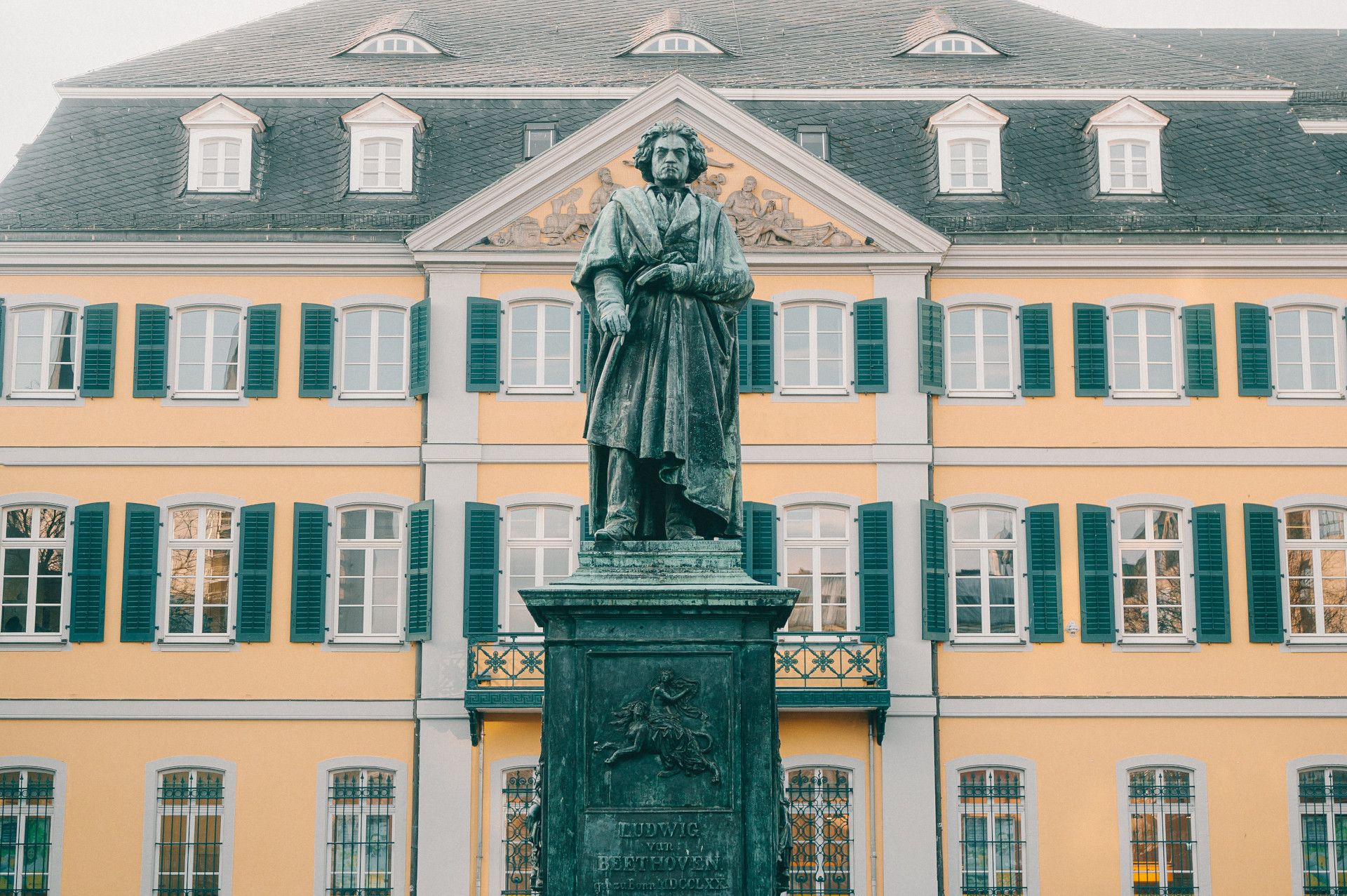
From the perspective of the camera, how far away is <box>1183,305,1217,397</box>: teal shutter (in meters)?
24.1

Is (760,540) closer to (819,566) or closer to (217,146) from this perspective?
(819,566)

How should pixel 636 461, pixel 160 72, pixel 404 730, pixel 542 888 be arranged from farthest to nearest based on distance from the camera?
1. pixel 160 72
2. pixel 404 730
3. pixel 636 461
4. pixel 542 888

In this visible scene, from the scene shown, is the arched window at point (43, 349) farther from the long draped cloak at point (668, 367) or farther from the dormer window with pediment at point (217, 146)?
the long draped cloak at point (668, 367)

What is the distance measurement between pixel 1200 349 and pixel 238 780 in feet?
46.0

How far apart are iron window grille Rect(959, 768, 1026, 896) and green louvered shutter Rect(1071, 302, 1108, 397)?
5.25 meters

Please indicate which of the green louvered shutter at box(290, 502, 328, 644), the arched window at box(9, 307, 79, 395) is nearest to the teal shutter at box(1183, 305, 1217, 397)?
the green louvered shutter at box(290, 502, 328, 644)

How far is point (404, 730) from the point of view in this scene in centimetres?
2333

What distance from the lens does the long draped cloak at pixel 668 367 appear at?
8016 mm

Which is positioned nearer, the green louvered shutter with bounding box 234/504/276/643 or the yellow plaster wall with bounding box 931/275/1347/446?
the green louvered shutter with bounding box 234/504/276/643

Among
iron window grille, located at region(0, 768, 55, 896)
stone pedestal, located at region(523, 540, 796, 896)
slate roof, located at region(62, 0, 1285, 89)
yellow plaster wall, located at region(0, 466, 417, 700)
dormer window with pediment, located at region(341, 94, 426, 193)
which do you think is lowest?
iron window grille, located at region(0, 768, 55, 896)

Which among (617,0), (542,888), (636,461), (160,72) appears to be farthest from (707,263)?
(617,0)

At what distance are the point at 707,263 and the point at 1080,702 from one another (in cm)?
1668

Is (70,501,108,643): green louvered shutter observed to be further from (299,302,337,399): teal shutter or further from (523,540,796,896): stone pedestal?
(523,540,796,896): stone pedestal

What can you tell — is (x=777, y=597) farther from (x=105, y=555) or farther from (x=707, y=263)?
(x=105, y=555)
